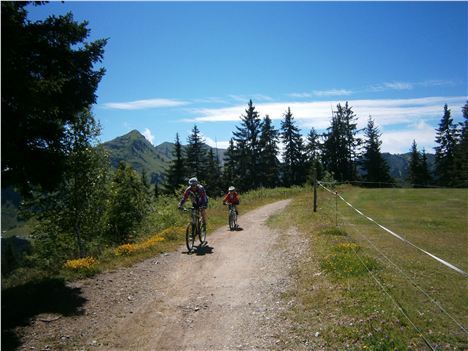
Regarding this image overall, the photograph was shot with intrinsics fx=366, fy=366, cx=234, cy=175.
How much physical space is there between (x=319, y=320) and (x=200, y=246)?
318 inches

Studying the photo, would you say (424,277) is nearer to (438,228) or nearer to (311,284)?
(311,284)

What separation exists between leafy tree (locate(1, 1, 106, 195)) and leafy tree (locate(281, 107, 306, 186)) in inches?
2492

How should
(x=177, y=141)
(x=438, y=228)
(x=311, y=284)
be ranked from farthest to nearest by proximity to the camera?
(x=177, y=141) < (x=438, y=228) < (x=311, y=284)

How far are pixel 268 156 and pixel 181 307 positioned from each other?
207ft

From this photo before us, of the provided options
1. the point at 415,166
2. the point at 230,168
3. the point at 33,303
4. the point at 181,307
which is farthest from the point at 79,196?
the point at 415,166

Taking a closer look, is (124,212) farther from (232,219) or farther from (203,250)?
(203,250)

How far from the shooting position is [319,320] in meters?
7.67

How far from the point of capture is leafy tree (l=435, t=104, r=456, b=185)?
7281cm

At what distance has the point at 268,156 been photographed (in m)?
70.9

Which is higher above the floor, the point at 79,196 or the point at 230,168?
the point at 230,168

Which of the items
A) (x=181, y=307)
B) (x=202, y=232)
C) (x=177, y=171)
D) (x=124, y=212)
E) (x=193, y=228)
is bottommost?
(x=181, y=307)

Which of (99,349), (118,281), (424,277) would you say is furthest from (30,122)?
(424,277)

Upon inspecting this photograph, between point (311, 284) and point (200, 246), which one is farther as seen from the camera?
point (200, 246)

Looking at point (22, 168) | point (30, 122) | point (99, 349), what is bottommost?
point (99, 349)
